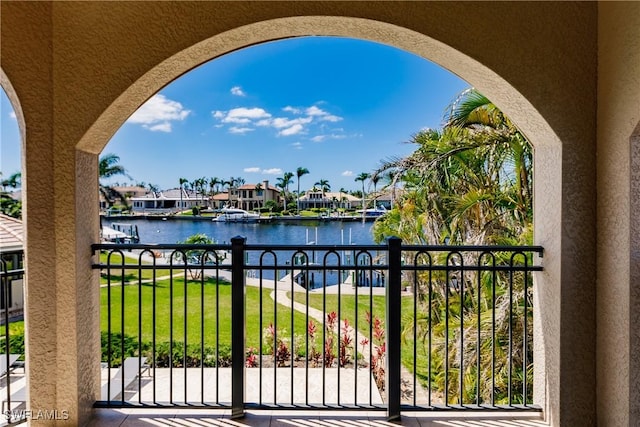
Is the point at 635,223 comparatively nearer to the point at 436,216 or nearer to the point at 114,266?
the point at 436,216

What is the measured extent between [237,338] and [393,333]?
1007mm

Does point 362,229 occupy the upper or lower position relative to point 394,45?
lower

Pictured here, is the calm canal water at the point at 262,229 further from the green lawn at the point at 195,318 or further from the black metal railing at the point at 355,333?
the green lawn at the point at 195,318

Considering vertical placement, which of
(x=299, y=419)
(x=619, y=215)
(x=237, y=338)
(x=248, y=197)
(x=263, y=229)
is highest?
(x=248, y=197)

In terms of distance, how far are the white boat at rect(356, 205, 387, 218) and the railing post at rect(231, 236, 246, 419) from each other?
3.34 metres

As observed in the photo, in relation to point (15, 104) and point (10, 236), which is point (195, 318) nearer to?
point (10, 236)

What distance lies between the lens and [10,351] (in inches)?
204

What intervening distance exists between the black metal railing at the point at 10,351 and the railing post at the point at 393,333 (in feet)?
7.48

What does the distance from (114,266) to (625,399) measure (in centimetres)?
308

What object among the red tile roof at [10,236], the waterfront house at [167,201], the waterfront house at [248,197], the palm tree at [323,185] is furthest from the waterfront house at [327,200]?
the red tile roof at [10,236]

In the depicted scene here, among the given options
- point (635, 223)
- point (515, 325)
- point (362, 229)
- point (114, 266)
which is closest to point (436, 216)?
point (362, 229)

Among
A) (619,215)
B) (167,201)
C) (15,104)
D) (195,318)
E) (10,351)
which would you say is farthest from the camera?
(195,318)

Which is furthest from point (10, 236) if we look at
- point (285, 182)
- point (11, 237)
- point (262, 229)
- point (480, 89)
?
point (285, 182)

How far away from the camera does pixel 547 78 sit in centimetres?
226
